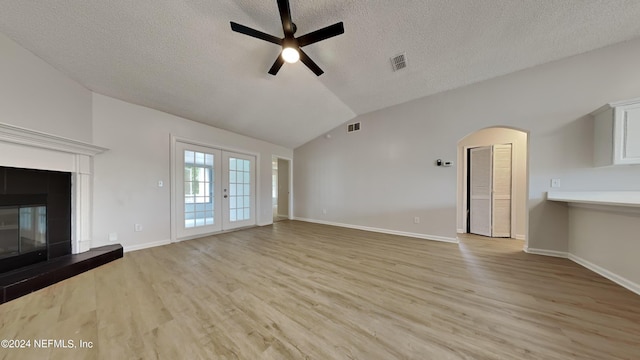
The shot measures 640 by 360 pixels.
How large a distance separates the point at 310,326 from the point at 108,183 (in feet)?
12.3

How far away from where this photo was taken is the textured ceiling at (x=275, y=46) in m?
2.09

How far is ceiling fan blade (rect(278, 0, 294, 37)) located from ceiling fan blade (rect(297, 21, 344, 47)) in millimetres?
129

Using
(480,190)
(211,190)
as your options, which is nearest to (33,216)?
(211,190)

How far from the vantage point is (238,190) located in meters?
4.96

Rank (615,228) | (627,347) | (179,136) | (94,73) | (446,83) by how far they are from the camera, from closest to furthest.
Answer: (627,347), (615,228), (94,73), (446,83), (179,136)

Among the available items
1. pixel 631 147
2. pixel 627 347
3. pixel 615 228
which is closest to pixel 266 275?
pixel 627 347

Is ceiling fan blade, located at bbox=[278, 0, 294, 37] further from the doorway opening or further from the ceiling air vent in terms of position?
the doorway opening

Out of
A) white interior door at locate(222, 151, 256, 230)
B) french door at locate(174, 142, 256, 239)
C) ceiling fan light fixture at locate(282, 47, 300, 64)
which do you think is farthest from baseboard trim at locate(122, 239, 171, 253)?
ceiling fan light fixture at locate(282, 47, 300, 64)

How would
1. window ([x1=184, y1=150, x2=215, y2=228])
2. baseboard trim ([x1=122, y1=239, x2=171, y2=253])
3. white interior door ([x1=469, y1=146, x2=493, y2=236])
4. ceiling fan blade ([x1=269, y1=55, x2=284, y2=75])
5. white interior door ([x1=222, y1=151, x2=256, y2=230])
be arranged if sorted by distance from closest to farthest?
ceiling fan blade ([x1=269, y1=55, x2=284, y2=75]), baseboard trim ([x1=122, y1=239, x2=171, y2=253]), window ([x1=184, y1=150, x2=215, y2=228]), white interior door ([x1=469, y1=146, x2=493, y2=236]), white interior door ([x1=222, y1=151, x2=256, y2=230])

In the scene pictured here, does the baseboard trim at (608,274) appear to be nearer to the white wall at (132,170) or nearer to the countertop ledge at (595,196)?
the countertop ledge at (595,196)

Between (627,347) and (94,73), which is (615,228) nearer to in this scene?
(627,347)

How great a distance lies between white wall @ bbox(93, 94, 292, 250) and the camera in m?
3.01

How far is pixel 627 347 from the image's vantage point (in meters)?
1.31

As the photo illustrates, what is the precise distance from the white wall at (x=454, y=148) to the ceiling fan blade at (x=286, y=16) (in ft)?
10.2
